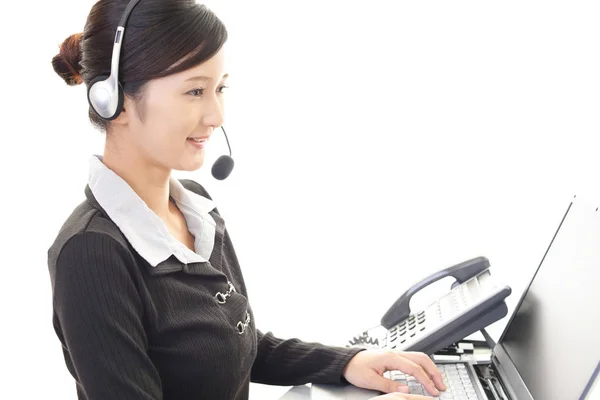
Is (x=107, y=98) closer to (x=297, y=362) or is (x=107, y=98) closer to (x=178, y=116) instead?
(x=178, y=116)

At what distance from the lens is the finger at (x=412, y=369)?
1257 millimetres

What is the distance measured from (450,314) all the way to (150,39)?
0.76 metres

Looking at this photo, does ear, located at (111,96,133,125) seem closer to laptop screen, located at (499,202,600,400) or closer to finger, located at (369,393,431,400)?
finger, located at (369,393,431,400)

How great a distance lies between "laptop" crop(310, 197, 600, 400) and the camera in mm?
1062

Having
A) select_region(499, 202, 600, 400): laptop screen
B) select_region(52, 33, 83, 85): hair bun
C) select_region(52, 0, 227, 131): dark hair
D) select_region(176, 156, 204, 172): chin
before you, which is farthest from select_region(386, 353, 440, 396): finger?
select_region(52, 33, 83, 85): hair bun

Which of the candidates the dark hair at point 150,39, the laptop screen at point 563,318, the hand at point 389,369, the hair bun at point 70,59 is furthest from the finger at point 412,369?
the hair bun at point 70,59

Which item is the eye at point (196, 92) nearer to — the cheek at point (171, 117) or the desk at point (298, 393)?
the cheek at point (171, 117)

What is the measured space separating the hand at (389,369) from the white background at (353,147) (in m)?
0.58

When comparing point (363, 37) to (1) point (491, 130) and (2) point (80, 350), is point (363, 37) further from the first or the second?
(2) point (80, 350)

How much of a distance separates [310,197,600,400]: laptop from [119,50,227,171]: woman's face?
54 cm

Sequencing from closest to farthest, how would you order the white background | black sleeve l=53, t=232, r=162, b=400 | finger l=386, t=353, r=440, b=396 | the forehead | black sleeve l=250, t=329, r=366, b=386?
1. black sleeve l=53, t=232, r=162, b=400
2. the forehead
3. finger l=386, t=353, r=440, b=396
4. black sleeve l=250, t=329, r=366, b=386
5. the white background

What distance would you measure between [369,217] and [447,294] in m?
0.79

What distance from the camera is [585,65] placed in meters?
1.89

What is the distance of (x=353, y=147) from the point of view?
88.5 inches
